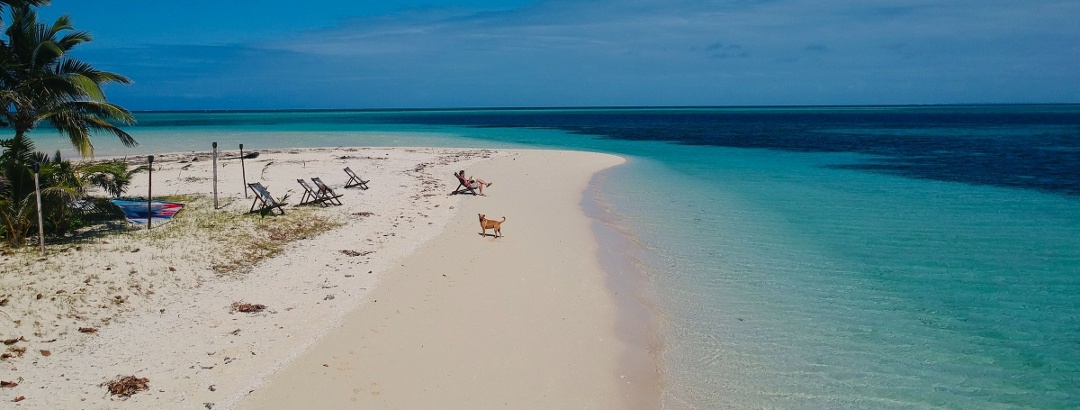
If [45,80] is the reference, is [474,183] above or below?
below

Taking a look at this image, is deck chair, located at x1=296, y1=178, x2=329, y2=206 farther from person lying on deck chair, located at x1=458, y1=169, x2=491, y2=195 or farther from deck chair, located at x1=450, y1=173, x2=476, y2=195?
person lying on deck chair, located at x1=458, y1=169, x2=491, y2=195

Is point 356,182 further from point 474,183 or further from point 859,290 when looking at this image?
point 859,290

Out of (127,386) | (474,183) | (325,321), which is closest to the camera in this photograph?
(127,386)

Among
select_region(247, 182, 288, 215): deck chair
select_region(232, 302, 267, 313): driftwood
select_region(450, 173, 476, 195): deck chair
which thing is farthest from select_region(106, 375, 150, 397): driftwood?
select_region(450, 173, 476, 195): deck chair

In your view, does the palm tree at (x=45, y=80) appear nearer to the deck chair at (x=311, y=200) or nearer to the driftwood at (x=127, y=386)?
the deck chair at (x=311, y=200)

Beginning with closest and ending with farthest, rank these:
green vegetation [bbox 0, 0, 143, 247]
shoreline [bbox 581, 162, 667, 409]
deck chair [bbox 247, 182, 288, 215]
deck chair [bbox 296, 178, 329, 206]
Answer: shoreline [bbox 581, 162, 667, 409]
green vegetation [bbox 0, 0, 143, 247]
deck chair [bbox 247, 182, 288, 215]
deck chair [bbox 296, 178, 329, 206]

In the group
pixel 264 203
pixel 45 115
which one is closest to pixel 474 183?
pixel 264 203
